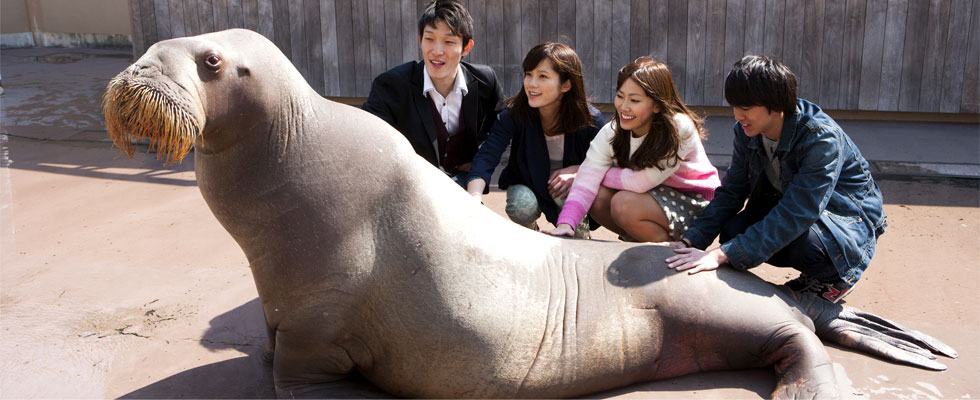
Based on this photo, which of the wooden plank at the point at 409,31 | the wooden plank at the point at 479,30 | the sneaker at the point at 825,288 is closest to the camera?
the sneaker at the point at 825,288

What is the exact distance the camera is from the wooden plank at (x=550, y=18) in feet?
24.9

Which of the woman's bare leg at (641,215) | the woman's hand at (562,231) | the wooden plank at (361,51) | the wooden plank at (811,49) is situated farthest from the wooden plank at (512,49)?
the woman's hand at (562,231)

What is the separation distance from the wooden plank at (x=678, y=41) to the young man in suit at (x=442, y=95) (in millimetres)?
3878

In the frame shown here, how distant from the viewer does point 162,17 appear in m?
8.45

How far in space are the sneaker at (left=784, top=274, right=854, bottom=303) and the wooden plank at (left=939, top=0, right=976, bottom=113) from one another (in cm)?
491

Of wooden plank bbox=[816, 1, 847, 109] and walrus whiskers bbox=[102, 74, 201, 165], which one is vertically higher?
walrus whiskers bbox=[102, 74, 201, 165]

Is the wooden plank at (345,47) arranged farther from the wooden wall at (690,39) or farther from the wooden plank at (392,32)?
the wooden plank at (392,32)

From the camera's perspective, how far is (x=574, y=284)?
112 inches

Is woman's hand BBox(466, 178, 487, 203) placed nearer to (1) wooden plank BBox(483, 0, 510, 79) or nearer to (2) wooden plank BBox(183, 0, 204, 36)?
(1) wooden plank BBox(483, 0, 510, 79)

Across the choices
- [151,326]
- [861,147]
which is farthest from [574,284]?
[861,147]

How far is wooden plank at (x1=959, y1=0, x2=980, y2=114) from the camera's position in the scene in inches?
275

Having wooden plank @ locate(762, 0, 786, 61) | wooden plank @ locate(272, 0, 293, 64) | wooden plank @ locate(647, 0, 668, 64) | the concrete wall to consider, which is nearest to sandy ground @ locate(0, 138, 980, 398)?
wooden plank @ locate(762, 0, 786, 61)

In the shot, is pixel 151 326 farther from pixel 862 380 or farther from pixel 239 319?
pixel 862 380

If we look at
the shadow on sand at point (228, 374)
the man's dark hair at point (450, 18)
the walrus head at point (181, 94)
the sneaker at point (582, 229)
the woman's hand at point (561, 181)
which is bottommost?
the shadow on sand at point (228, 374)
